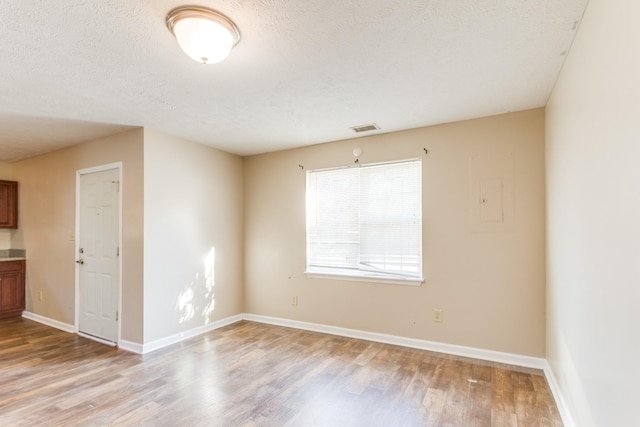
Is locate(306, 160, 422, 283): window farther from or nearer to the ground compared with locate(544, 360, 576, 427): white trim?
farther from the ground

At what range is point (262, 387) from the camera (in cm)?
270

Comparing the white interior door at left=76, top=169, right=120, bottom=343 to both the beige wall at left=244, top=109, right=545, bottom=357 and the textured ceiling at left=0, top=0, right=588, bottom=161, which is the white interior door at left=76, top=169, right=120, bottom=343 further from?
the beige wall at left=244, top=109, right=545, bottom=357

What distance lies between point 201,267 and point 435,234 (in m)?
2.88

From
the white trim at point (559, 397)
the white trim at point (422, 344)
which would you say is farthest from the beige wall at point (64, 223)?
the white trim at point (559, 397)

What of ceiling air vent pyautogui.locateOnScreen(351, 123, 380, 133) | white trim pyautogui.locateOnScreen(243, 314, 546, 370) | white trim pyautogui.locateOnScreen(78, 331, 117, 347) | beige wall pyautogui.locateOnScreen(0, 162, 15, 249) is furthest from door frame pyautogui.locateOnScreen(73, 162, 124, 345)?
ceiling air vent pyautogui.locateOnScreen(351, 123, 380, 133)

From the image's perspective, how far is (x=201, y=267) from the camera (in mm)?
4172

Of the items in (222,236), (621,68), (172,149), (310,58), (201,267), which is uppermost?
(310,58)

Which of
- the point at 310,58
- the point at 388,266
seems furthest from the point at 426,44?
the point at 388,266

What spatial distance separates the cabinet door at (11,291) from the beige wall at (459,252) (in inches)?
163

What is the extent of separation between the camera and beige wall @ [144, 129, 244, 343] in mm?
3580

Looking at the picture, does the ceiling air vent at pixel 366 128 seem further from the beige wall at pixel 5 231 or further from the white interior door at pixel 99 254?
the beige wall at pixel 5 231

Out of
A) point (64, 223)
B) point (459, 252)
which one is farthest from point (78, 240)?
point (459, 252)

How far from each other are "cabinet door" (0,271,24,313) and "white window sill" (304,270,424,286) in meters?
4.42

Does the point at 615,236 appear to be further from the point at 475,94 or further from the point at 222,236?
the point at 222,236
